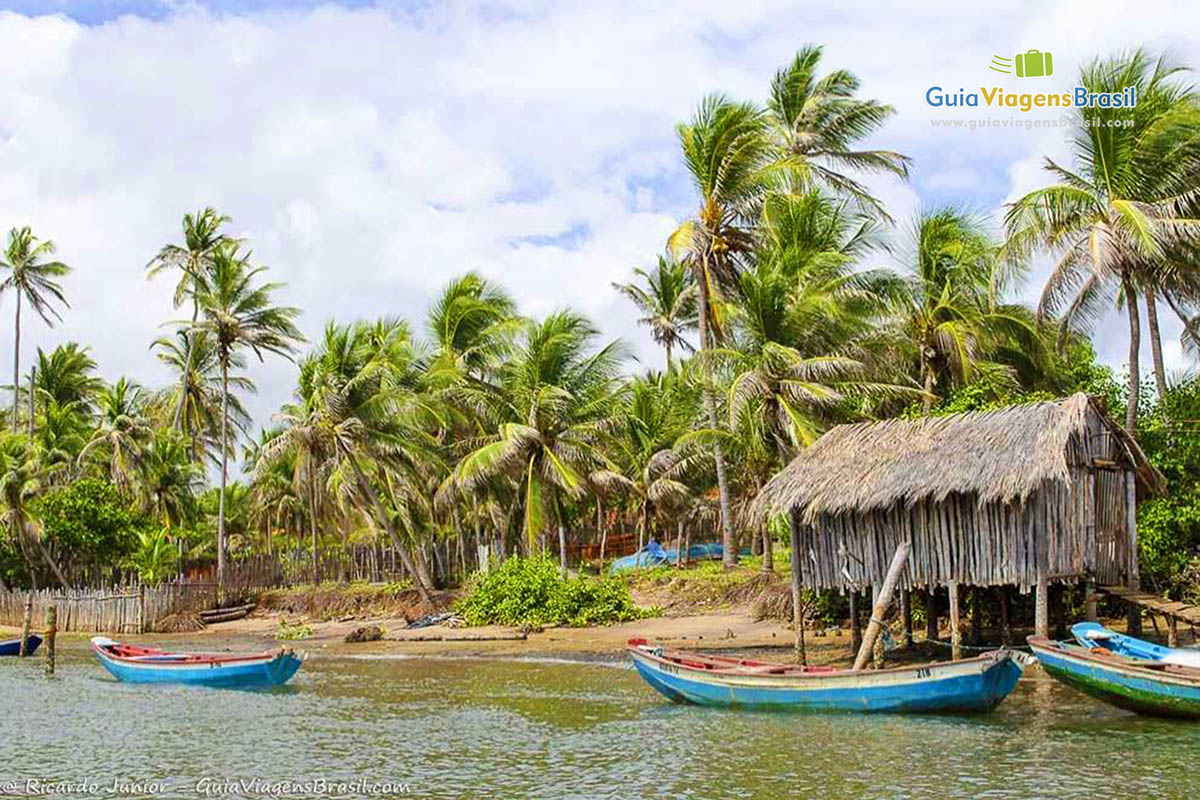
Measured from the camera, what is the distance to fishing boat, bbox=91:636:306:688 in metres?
22.2

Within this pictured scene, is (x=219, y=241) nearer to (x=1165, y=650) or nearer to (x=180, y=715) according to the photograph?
(x=180, y=715)

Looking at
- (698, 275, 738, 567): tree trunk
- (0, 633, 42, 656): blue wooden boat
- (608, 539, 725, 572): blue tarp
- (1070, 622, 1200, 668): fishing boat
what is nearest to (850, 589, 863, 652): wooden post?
(1070, 622, 1200, 668): fishing boat

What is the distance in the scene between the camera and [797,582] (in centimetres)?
2077

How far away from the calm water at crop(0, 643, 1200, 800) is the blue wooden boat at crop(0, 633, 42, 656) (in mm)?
8663

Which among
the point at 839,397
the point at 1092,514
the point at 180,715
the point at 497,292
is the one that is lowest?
the point at 180,715

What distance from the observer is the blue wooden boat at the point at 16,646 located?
29.8 metres

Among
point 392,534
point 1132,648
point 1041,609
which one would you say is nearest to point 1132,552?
point 1041,609

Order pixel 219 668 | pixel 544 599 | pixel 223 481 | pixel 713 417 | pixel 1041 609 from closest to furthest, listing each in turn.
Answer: pixel 1041 609
pixel 219 668
pixel 544 599
pixel 713 417
pixel 223 481

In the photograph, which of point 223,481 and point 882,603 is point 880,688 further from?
point 223,481

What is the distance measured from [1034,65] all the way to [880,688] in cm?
1157

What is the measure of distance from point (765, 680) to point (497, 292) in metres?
24.8

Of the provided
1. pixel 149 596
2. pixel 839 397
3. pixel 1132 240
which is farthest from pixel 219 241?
pixel 1132 240

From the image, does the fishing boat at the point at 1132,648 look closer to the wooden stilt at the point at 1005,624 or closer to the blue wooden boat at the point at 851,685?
the blue wooden boat at the point at 851,685

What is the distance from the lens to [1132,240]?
2236 cm
